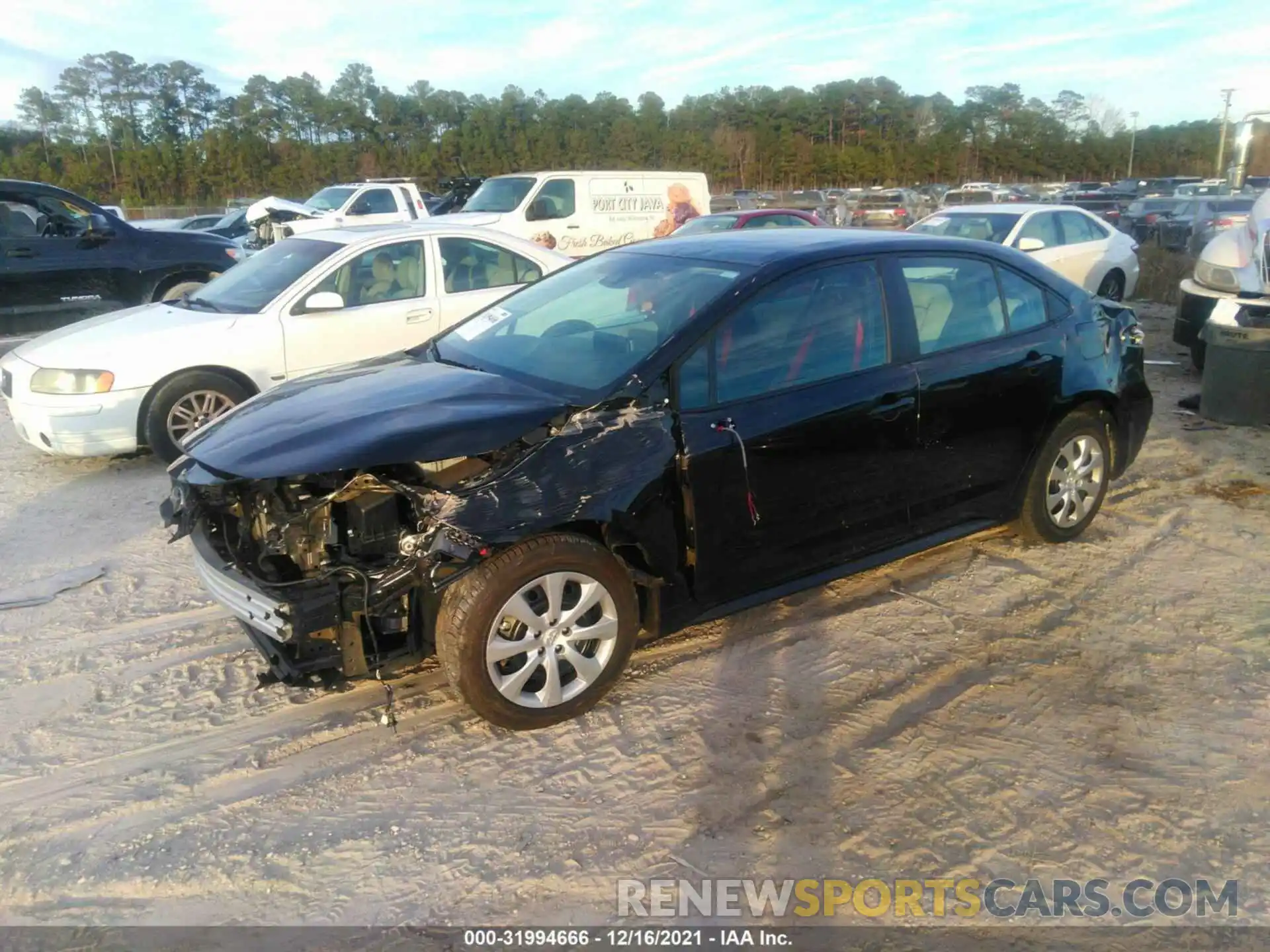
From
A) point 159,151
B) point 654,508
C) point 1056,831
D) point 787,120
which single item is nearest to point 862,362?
point 654,508

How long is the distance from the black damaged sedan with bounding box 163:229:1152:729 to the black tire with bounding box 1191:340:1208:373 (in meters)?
4.70

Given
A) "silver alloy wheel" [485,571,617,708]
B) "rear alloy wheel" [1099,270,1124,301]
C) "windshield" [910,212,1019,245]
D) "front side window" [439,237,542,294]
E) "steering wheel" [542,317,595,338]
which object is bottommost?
"silver alloy wheel" [485,571,617,708]

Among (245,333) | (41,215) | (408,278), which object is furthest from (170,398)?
(41,215)

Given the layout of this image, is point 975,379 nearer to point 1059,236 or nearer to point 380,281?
point 380,281

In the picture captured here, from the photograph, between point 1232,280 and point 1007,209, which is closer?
point 1232,280

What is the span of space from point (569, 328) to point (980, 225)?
30.7ft

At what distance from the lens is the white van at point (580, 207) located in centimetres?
1606

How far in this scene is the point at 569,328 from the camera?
434 centimetres

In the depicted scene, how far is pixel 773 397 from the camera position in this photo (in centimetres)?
398

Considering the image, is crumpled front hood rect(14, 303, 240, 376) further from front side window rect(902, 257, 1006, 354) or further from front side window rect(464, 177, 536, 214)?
front side window rect(464, 177, 536, 214)

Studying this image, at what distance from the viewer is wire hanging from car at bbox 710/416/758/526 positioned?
3.80 meters

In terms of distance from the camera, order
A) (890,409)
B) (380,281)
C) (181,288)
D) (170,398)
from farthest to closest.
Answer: (181,288), (380,281), (170,398), (890,409)

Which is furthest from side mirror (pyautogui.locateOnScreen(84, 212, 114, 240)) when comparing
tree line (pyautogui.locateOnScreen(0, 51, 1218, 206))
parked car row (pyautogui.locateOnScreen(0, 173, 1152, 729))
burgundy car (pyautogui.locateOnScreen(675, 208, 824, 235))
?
tree line (pyautogui.locateOnScreen(0, 51, 1218, 206))

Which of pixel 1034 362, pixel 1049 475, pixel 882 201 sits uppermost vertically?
pixel 882 201
